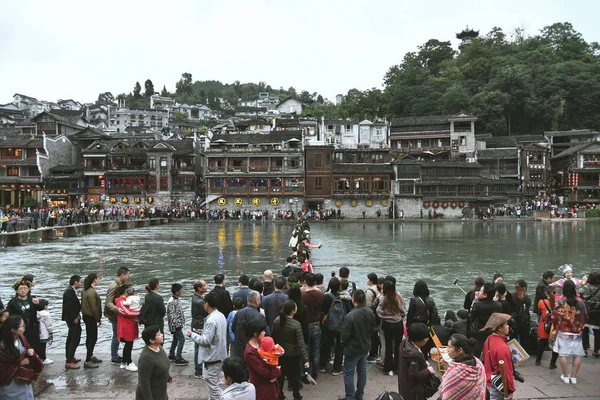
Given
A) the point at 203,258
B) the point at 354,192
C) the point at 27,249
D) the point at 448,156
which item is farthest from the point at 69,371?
the point at 448,156

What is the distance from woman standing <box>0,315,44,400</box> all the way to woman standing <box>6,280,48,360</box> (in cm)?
231

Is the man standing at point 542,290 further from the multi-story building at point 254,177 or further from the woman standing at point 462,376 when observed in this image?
the multi-story building at point 254,177

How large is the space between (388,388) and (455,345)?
3.20 m

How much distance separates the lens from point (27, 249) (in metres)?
29.1

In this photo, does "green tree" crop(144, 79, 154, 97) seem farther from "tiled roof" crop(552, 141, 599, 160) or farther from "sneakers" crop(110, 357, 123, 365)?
"sneakers" crop(110, 357, 123, 365)

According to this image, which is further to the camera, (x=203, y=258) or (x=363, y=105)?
(x=363, y=105)

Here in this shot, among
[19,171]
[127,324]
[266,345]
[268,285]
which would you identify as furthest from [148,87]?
[266,345]

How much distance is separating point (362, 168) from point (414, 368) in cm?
6162

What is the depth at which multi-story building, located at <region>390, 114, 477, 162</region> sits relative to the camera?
242 ft

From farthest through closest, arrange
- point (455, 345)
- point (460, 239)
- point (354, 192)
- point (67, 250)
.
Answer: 1. point (354, 192)
2. point (460, 239)
3. point (67, 250)
4. point (455, 345)

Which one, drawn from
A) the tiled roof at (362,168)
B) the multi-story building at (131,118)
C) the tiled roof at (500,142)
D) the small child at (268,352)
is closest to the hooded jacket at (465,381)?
the small child at (268,352)

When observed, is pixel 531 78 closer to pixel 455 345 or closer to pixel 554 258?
pixel 554 258

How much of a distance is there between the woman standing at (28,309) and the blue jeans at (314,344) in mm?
4643

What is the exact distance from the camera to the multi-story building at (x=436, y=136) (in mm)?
73625
